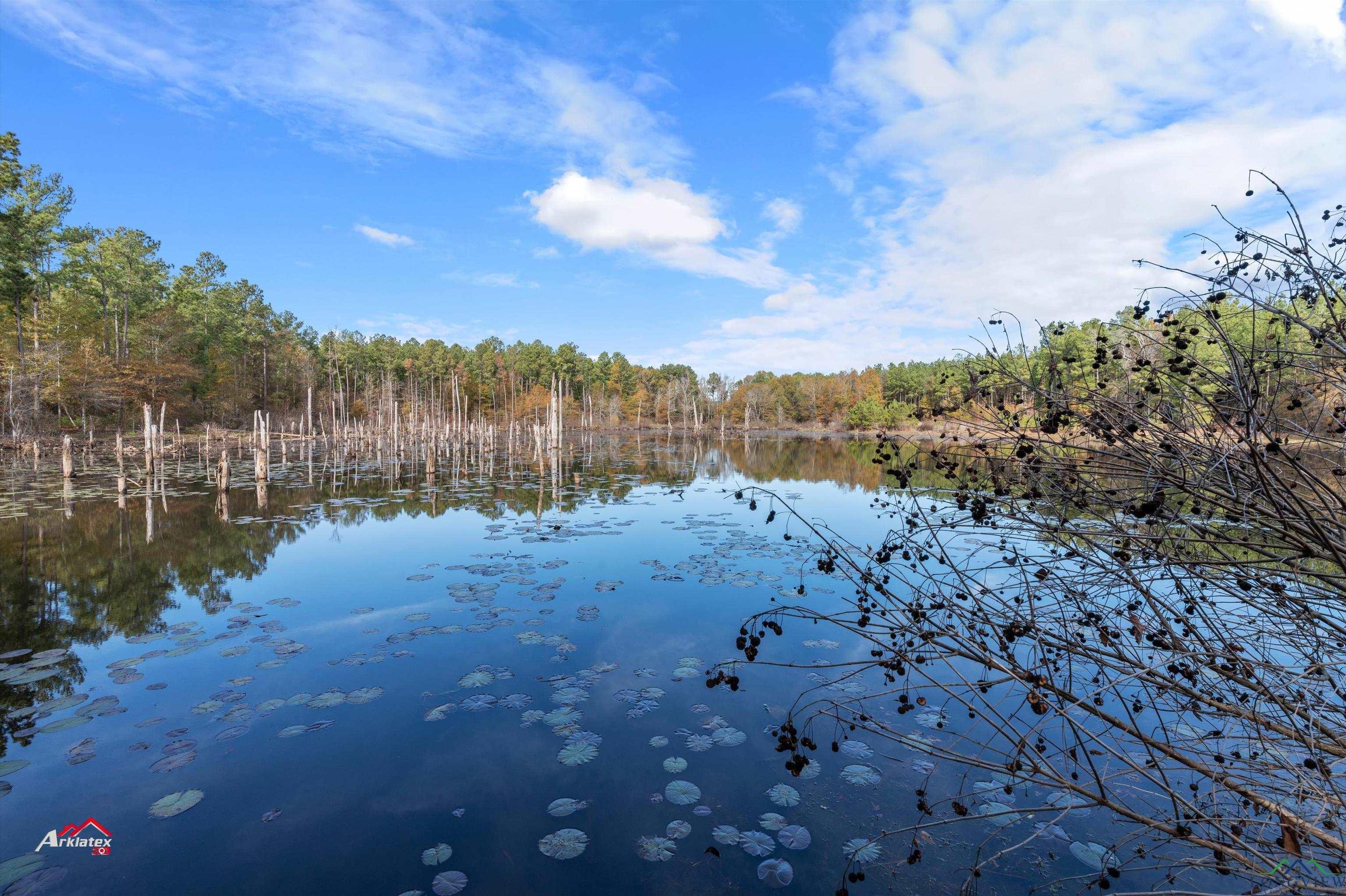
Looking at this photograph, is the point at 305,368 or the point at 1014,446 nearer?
the point at 1014,446

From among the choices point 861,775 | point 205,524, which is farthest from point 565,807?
point 205,524

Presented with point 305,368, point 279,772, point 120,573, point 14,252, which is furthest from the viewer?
point 305,368

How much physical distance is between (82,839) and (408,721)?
221cm

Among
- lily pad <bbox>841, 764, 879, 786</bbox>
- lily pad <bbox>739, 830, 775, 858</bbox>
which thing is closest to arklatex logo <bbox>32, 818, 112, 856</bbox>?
lily pad <bbox>739, 830, 775, 858</bbox>

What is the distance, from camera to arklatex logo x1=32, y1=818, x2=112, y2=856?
3775 mm

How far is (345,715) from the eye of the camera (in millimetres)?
5547

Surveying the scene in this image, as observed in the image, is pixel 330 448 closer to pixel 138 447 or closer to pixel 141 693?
pixel 138 447

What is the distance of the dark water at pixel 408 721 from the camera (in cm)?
376

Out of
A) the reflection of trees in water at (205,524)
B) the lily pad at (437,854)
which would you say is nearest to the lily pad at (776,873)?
the lily pad at (437,854)

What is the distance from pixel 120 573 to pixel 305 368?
58174 mm

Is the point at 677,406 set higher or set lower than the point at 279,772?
higher

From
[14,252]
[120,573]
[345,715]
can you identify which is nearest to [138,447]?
[14,252]

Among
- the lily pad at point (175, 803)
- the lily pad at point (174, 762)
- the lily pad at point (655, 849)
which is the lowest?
the lily pad at point (655, 849)

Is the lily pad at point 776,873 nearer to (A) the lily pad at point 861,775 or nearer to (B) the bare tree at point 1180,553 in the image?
(B) the bare tree at point 1180,553
